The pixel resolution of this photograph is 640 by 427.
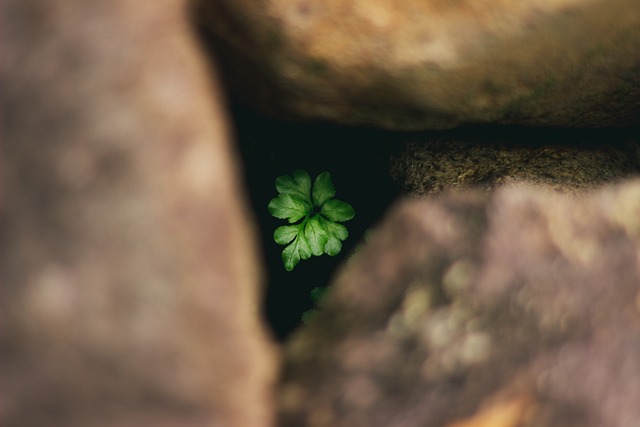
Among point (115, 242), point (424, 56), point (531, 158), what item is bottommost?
point (115, 242)

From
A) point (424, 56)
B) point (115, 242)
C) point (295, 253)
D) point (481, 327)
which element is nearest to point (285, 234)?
point (295, 253)

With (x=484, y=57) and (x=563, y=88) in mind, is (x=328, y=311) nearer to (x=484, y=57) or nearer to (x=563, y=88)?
(x=484, y=57)

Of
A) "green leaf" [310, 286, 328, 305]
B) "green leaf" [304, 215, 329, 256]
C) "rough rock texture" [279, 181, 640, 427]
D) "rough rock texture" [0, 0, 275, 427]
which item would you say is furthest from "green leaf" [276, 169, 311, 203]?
"rough rock texture" [0, 0, 275, 427]

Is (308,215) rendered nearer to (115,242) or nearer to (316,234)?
(316,234)

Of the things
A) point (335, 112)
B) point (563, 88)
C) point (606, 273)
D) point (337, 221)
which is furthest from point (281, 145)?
point (606, 273)

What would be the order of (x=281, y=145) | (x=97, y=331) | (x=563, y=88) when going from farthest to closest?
(x=281, y=145) < (x=563, y=88) < (x=97, y=331)

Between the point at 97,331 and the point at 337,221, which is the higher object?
the point at 337,221

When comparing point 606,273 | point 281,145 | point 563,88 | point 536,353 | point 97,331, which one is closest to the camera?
point 97,331

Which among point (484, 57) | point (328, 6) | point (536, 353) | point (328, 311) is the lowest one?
point (536, 353)
